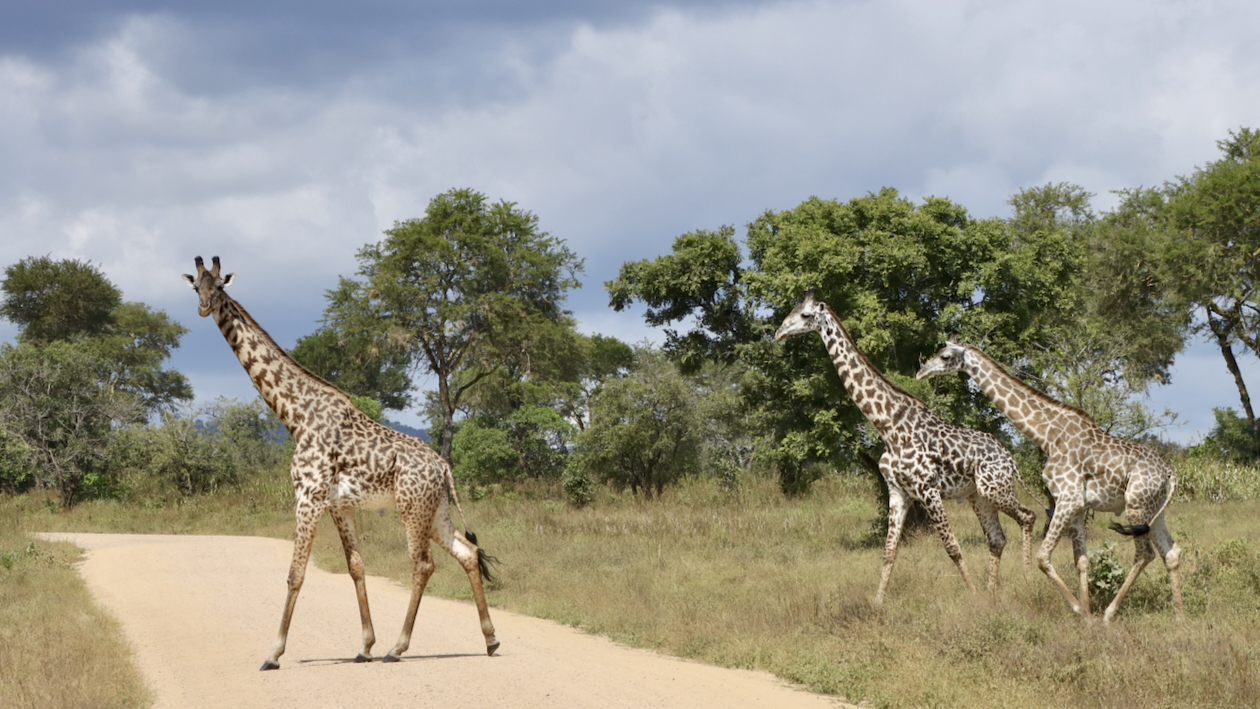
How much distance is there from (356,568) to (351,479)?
1005mm

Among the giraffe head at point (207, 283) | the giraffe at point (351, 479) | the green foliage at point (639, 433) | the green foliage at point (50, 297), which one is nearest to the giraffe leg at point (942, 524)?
the giraffe at point (351, 479)

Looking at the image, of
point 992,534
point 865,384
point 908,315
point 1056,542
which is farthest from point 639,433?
point 1056,542

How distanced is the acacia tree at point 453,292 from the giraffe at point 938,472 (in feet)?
101

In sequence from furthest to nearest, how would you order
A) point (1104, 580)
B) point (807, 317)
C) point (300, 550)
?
point (807, 317)
point (1104, 580)
point (300, 550)

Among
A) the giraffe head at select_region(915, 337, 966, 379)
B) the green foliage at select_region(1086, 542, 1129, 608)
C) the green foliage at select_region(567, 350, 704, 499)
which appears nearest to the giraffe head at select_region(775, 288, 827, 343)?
the giraffe head at select_region(915, 337, 966, 379)

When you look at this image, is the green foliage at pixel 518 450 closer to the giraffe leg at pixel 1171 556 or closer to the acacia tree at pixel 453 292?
the acacia tree at pixel 453 292

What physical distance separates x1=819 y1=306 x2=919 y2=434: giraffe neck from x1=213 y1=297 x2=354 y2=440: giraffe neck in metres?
7.10

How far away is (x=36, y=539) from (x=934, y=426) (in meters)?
23.3

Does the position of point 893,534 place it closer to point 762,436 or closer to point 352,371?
point 762,436

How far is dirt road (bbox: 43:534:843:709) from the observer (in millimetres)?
8938

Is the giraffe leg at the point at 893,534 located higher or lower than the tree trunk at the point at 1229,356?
lower

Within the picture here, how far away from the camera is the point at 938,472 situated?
13.6m

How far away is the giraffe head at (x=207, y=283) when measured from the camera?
11.3m

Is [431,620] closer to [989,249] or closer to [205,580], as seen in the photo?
[205,580]
